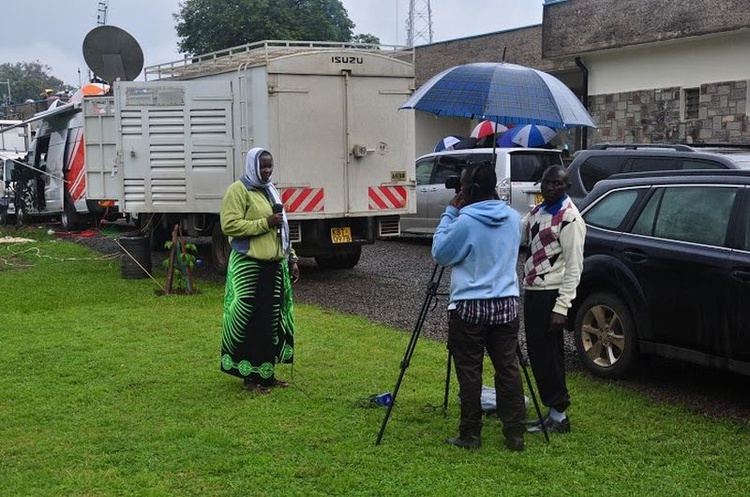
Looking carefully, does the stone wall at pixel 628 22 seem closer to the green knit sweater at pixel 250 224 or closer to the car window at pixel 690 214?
the car window at pixel 690 214

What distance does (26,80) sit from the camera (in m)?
A: 95.0

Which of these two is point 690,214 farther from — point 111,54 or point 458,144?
point 458,144

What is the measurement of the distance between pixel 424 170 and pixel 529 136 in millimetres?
2193

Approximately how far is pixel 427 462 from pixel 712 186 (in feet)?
9.89

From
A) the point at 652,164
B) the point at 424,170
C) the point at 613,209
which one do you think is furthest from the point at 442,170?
the point at 613,209

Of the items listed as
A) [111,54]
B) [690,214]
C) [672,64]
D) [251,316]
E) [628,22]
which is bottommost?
[251,316]

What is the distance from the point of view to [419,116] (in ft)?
88.8

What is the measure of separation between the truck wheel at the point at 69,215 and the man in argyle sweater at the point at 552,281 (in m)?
17.1

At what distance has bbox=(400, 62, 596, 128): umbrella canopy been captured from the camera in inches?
221

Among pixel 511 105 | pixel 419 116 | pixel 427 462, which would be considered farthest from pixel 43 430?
pixel 419 116

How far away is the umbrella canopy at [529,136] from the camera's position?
17031 millimetres

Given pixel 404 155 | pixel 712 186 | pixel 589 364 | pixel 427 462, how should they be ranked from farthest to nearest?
1. pixel 404 155
2. pixel 589 364
3. pixel 712 186
4. pixel 427 462

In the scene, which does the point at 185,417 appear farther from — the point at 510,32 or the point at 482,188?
the point at 510,32

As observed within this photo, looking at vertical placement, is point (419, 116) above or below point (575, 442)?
above
